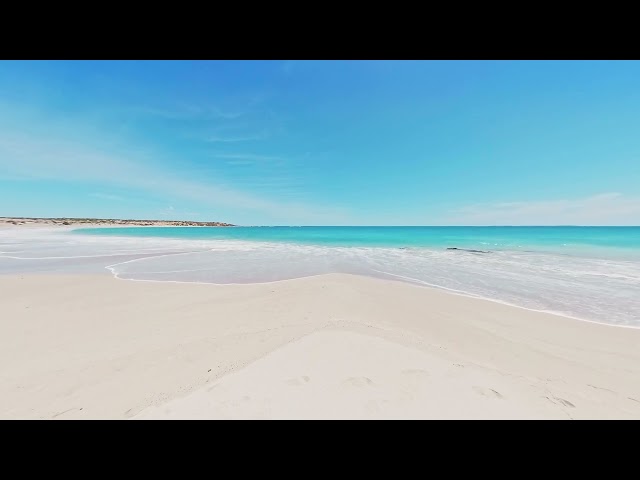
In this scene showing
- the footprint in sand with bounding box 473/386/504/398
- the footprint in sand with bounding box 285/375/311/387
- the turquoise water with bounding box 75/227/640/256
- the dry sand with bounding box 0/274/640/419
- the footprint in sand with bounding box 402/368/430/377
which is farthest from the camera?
the turquoise water with bounding box 75/227/640/256

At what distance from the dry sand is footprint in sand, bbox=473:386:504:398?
1 cm

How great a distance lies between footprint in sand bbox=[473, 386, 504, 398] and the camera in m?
3.02

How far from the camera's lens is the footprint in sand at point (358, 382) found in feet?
10.4

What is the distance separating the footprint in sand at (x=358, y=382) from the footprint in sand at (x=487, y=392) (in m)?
1.38

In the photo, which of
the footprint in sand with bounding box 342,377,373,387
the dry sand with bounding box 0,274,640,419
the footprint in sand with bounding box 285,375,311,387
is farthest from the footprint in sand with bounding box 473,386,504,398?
the footprint in sand with bounding box 285,375,311,387

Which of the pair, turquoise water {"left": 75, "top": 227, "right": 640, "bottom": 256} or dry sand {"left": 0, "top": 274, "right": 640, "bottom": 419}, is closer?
dry sand {"left": 0, "top": 274, "right": 640, "bottom": 419}

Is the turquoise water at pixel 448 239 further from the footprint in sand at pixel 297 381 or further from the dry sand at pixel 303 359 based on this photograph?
the footprint in sand at pixel 297 381

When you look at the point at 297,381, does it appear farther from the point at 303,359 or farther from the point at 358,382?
the point at 358,382

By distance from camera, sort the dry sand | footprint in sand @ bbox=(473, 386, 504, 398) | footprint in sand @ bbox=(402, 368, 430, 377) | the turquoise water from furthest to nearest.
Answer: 1. the turquoise water
2. footprint in sand @ bbox=(402, 368, 430, 377)
3. footprint in sand @ bbox=(473, 386, 504, 398)
4. the dry sand

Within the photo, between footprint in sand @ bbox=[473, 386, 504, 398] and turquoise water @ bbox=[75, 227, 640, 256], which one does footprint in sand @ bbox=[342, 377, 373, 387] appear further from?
turquoise water @ bbox=[75, 227, 640, 256]

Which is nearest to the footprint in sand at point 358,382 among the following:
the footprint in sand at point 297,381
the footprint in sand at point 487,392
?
the footprint in sand at point 297,381
